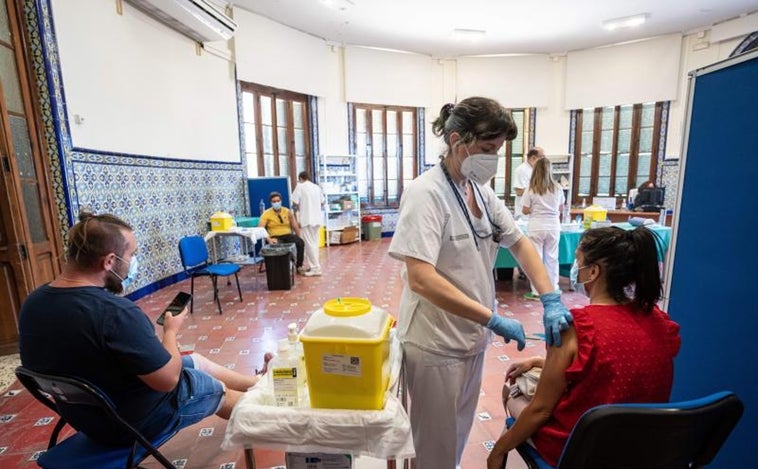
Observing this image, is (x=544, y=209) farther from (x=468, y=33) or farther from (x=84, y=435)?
(x=468, y=33)

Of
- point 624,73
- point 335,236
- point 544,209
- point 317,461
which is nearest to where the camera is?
point 317,461

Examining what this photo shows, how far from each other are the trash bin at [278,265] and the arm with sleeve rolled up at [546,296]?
11.8 ft

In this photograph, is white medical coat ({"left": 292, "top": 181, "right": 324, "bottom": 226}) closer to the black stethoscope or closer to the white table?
the white table

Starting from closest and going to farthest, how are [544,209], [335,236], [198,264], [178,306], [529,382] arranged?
[529,382]
[178,306]
[544,209]
[198,264]
[335,236]

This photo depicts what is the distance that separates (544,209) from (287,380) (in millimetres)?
3381

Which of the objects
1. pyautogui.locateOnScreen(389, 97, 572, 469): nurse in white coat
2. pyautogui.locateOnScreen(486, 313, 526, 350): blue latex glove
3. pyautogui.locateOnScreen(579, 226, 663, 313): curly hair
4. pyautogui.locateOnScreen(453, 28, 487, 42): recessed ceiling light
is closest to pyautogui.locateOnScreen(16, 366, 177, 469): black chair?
pyautogui.locateOnScreen(389, 97, 572, 469): nurse in white coat

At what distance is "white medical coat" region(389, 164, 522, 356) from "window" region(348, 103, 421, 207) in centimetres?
745

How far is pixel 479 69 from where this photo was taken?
344 inches

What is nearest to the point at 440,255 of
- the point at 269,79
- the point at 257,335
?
the point at 257,335

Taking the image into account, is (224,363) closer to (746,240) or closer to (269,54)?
(746,240)

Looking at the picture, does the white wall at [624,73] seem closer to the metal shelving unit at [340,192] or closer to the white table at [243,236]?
the metal shelving unit at [340,192]

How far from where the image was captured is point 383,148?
348 inches

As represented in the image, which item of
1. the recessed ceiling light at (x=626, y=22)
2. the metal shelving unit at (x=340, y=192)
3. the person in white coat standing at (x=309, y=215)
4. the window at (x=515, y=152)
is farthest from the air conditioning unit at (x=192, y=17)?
the recessed ceiling light at (x=626, y=22)

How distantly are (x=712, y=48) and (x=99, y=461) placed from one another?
1005 centimetres
